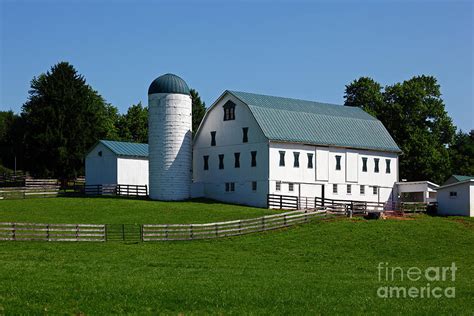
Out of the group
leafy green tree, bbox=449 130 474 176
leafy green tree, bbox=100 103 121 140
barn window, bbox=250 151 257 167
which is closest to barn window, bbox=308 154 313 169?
barn window, bbox=250 151 257 167

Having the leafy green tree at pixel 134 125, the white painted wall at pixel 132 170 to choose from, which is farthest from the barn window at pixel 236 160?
the leafy green tree at pixel 134 125

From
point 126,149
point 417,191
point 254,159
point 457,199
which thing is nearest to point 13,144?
point 126,149

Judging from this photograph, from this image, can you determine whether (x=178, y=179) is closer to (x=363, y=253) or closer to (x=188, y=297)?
(x=363, y=253)

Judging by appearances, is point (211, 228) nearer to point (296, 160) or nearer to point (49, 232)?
point (49, 232)

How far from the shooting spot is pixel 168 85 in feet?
218

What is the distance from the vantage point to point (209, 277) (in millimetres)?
29438

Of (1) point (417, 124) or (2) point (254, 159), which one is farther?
(1) point (417, 124)

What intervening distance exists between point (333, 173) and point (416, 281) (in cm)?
3828

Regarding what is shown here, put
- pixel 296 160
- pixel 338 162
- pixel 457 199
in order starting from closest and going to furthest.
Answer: pixel 296 160
pixel 457 199
pixel 338 162

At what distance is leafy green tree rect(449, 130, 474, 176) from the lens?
9781 centimetres

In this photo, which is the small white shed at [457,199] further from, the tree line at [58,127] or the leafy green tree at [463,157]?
the tree line at [58,127]

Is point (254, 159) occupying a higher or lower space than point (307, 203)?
higher

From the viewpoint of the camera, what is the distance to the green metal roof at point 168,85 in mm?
66250

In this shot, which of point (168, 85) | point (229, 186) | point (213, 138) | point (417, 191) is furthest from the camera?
point (417, 191)
